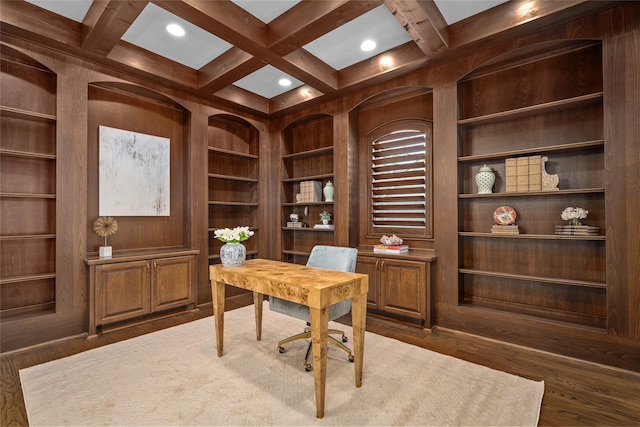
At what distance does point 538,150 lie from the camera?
9.13 feet

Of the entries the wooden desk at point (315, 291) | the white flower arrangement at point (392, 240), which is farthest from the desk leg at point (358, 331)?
the white flower arrangement at point (392, 240)

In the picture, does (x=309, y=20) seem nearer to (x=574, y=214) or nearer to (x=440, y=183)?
(x=440, y=183)

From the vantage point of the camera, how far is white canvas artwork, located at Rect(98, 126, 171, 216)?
3455 mm

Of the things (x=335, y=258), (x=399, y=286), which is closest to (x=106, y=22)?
(x=335, y=258)

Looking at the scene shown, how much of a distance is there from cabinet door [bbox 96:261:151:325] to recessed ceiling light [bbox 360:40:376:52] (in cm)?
331

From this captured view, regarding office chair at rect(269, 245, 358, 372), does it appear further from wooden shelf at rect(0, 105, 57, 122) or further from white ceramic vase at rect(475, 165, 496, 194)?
wooden shelf at rect(0, 105, 57, 122)

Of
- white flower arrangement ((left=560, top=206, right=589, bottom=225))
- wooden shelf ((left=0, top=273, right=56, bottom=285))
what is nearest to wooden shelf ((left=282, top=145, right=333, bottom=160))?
white flower arrangement ((left=560, top=206, right=589, bottom=225))

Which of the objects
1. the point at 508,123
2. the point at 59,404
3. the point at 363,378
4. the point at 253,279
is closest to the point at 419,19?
the point at 508,123

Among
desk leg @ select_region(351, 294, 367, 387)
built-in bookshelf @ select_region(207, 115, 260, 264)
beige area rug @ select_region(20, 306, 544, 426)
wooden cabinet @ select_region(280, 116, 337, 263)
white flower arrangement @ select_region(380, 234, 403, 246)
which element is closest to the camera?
beige area rug @ select_region(20, 306, 544, 426)

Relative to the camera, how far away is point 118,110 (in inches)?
142

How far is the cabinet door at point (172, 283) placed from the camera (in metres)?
3.51

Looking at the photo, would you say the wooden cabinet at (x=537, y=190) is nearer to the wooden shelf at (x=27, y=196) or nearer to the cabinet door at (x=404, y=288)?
the cabinet door at (x=404, y=288)

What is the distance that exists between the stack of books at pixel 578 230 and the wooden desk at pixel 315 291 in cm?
190

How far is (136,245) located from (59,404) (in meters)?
2.08
